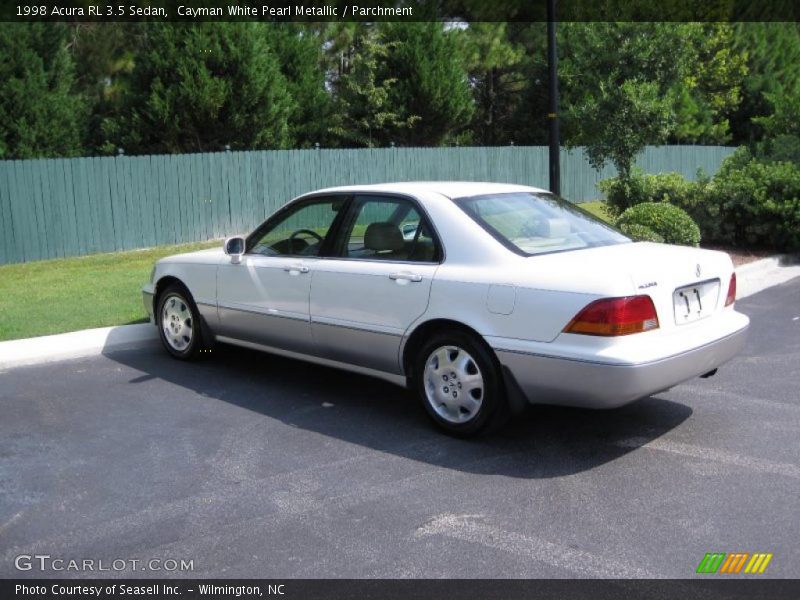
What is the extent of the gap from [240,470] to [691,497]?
8.24 ft

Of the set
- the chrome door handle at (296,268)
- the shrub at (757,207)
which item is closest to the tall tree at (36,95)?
the shrub at (757,207)

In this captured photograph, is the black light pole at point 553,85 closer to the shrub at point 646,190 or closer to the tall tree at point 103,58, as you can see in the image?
the shrub at point 646,190

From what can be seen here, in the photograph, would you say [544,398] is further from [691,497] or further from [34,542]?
[34,542]

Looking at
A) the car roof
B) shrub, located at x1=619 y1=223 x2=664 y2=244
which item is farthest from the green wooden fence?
the car roof

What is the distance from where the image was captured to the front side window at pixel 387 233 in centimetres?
593

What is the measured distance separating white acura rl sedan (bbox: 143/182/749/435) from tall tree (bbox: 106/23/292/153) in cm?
Answer: 1536

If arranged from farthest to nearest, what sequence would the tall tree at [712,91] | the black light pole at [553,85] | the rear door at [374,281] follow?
1. the tall tree at [712,91]
2. the black light pole at [553,85]
3. the rear door at [374,281]

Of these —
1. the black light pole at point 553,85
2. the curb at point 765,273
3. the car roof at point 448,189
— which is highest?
the black light pole at point 553,85

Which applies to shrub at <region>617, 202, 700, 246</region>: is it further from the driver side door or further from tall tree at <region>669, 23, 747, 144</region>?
tall tree at <region>669, 23, 747, 144</region>

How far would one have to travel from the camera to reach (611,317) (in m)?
4.98

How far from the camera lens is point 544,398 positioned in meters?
5.27

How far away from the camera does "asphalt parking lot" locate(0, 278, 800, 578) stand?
4.12 m

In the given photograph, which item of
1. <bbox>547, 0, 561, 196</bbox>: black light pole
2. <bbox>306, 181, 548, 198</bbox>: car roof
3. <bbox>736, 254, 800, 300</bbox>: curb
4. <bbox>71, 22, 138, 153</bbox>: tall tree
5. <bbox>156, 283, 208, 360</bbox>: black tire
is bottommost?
<bbox>736, 254, 800, 300</bbox>: curb

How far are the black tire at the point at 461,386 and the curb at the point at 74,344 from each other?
12.4ft
